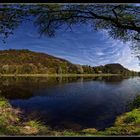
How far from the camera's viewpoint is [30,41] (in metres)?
13.6

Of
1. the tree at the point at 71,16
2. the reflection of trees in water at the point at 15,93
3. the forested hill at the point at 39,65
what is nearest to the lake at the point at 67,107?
the reflection of trees in water at the point at 15,93

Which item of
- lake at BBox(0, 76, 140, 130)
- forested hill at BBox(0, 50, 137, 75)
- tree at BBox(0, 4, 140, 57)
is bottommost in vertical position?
lake at BBox(0, 76, 140, 130)

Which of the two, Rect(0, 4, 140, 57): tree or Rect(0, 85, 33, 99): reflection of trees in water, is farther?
Rect(0, 85, 33, 99): reflection of trees in water

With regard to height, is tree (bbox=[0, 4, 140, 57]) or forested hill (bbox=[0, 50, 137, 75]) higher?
tree (bbox=[0, 4, 140, 57])

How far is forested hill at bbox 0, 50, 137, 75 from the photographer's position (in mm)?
14406

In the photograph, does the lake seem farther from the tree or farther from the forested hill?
the tree

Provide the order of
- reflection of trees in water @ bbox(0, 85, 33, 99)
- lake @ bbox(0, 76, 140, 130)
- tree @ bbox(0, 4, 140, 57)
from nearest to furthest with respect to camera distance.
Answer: tree @ bbox(0, 4, 140, 57)
lake @ bbox(0, 76, 140, 130)
reflection of trees in water @ bbox(0, 85, 33, 99)

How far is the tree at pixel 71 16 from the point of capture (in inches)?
513

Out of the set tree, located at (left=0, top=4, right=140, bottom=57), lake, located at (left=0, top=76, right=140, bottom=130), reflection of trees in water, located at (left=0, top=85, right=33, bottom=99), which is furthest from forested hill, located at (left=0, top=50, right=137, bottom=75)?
reflection of trees in water, located at (left=0, top=85, right=33, bottom=99)

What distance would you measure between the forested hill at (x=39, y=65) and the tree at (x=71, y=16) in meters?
1.01

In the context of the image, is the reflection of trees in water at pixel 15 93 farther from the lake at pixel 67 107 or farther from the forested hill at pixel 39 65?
the forested hill at pixel 39 65

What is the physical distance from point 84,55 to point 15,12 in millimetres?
3211

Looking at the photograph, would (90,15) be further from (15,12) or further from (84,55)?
(15,12)

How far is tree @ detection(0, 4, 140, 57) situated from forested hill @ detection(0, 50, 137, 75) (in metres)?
1.01
